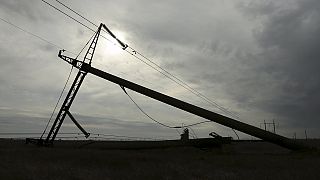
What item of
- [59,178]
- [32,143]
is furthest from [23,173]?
[32,143]

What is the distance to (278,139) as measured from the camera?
4100cm

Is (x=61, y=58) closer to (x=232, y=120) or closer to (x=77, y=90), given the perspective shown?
(x=77, y=90)

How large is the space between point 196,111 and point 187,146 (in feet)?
15.1

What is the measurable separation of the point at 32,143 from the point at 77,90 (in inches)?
466

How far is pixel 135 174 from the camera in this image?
18.5 m

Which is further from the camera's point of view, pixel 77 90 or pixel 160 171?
pixel 77 90

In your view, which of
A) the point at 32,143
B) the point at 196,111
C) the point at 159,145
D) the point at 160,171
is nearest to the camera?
the point at 160,171

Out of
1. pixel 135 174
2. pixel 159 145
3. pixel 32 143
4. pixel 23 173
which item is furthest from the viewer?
pixel 32 143

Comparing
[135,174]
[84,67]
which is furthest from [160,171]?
[84,67]

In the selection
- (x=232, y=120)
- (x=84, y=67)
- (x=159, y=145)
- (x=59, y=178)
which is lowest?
(x=59, y=178)

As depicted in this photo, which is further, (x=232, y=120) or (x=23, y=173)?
(x=232, y=120)

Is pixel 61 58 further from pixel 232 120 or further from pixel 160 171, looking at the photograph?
pixel 160 171

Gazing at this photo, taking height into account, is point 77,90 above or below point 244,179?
above

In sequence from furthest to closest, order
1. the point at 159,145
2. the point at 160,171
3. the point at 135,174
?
the point at 159,145, the point at 160,171, the point at 135,174
